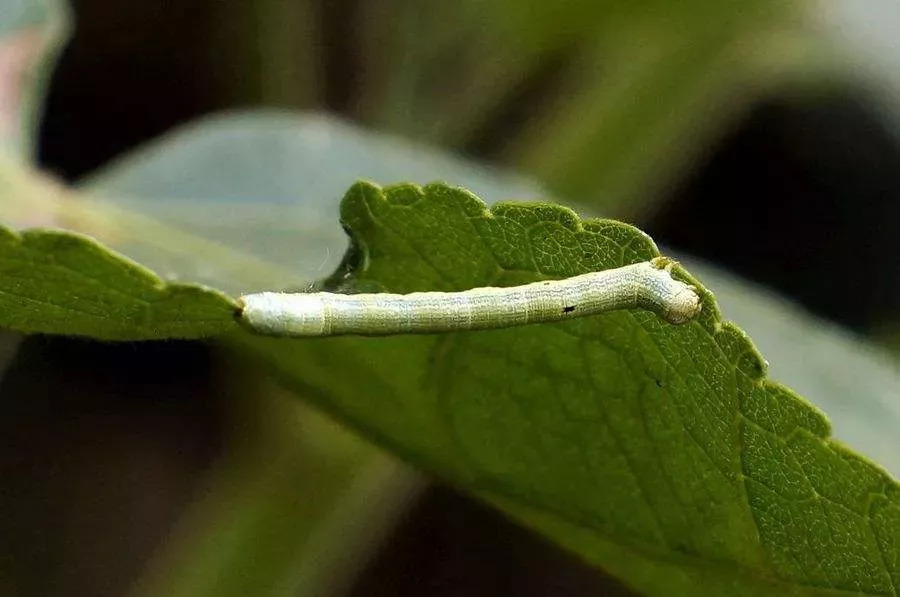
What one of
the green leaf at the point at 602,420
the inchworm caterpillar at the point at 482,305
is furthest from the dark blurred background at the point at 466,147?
the inchworm caterpillar at the point at 482,305

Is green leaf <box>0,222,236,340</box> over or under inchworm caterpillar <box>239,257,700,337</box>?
under

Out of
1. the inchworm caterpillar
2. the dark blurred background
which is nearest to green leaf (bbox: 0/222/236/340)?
the inchworm caterpillar

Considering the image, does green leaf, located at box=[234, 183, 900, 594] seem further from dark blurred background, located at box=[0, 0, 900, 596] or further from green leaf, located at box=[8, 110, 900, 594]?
dark blurred background, located at box=[0, 0, 900, 596]

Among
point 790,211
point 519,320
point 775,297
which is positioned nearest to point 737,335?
point 519,320

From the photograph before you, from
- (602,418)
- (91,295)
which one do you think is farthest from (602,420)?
(91,295)

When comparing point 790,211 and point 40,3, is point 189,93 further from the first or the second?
point 790,211

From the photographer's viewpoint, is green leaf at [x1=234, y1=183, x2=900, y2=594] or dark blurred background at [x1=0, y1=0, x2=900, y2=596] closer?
green leaf at [x1=234, y1=183, x2=900, y2=594]
